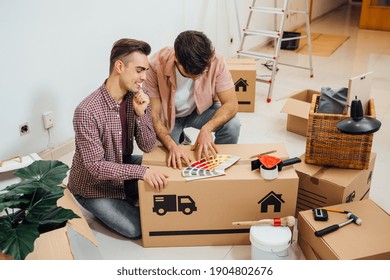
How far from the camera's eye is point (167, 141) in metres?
2.29

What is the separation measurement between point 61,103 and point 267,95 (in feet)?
6.70

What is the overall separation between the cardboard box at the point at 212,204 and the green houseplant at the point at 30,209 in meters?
0.45

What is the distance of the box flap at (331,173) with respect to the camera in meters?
2.19

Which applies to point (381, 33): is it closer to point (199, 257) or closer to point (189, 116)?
point (189, 116)

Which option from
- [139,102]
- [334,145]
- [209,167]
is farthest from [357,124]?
[139,102]

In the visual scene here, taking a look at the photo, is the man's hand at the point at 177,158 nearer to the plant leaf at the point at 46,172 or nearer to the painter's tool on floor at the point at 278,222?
the painter's tool on floor at the point at 278,222

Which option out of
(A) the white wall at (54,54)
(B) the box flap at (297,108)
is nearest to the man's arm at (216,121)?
(B) the box flap at (297,108)

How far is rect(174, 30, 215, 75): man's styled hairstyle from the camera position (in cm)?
214

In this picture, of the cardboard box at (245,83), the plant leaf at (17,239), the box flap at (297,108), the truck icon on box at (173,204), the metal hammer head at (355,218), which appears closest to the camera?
the plant leaf at (17,239)

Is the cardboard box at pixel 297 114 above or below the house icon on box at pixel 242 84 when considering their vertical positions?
below

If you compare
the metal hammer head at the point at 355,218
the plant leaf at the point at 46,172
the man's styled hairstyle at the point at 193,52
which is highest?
the man's styled hairstyle at the point at 193,52

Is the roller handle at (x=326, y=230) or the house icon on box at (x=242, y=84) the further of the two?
the house icon on box at (x=242, y=84)

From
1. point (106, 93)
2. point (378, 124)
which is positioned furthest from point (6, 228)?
point (378, 124)

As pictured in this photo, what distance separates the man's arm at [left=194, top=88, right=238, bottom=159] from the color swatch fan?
7 cm
